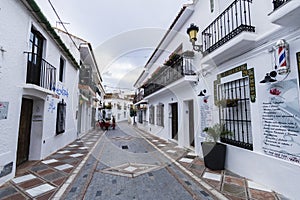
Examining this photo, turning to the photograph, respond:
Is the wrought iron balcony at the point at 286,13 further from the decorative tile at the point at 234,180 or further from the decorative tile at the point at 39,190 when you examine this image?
the decorative tile at the point at 39,190

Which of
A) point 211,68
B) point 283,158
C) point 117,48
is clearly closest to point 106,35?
point 117,48

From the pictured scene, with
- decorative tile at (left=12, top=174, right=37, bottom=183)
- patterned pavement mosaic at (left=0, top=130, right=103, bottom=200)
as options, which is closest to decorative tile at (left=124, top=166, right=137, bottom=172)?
patterned pavement mosaic at (left=0, top=130, right=103, bottom=200)

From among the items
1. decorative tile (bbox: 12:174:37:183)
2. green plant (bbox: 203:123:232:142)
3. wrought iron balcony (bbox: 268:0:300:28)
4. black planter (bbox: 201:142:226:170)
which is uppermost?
wrought iron balcony (bbox: 268:0:300:28)

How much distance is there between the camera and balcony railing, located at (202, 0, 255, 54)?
418cm

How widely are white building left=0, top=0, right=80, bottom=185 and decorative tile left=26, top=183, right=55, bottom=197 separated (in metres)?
0.93

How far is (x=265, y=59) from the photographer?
12.1ft

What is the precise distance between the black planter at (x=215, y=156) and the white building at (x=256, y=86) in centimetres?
20

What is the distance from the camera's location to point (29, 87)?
4473 millimetres

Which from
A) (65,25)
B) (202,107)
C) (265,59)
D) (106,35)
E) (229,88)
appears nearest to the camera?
(265,59)

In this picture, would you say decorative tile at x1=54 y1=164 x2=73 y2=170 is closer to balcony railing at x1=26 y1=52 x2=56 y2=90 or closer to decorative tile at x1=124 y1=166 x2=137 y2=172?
decorative tile at x1=124 y1=166 x2=137 y2=172

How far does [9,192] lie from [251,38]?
21.2 ft

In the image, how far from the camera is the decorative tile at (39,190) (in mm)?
3232

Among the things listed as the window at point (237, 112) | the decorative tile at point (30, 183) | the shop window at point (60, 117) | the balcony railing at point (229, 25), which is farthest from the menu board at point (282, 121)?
the shop window at point (60, 117)

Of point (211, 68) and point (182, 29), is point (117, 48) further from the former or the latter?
point (211, 68)
